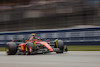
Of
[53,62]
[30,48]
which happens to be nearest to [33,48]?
[30,48]

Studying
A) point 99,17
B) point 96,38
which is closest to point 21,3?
point 99,17

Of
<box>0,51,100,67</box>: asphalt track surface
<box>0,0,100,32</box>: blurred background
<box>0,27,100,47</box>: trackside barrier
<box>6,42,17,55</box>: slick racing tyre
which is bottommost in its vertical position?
<box>0,51,100,67</box>: asphalt track surface

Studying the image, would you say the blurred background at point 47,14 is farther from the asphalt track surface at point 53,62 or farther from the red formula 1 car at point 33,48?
the asphalt track surface at point 53,62

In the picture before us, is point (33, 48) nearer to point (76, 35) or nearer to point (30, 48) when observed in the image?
point (30, 48)

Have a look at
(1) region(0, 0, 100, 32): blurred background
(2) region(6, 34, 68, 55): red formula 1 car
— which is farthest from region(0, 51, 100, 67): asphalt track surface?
(1) region(0, 0, 100, 32): blurred background

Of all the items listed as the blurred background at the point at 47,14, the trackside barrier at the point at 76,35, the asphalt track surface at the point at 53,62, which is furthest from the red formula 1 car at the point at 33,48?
the blurred background at the point at 47,14

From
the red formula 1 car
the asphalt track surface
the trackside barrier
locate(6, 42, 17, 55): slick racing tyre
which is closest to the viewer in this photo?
the asphalt track surface

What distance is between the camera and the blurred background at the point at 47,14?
17266 millimetres

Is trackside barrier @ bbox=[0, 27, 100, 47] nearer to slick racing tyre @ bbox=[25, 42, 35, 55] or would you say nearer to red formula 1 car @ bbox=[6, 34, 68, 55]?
red formula 1 car @ bbox=[6, 34, 68, 55]

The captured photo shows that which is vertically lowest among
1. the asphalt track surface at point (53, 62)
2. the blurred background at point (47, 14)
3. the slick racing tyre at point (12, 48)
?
the asphalt track surface at point (53, 62)

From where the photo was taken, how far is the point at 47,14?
19.5m

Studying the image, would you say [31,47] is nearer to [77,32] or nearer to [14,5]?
[77,32]

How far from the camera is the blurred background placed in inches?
680

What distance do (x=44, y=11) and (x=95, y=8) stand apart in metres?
4.66
